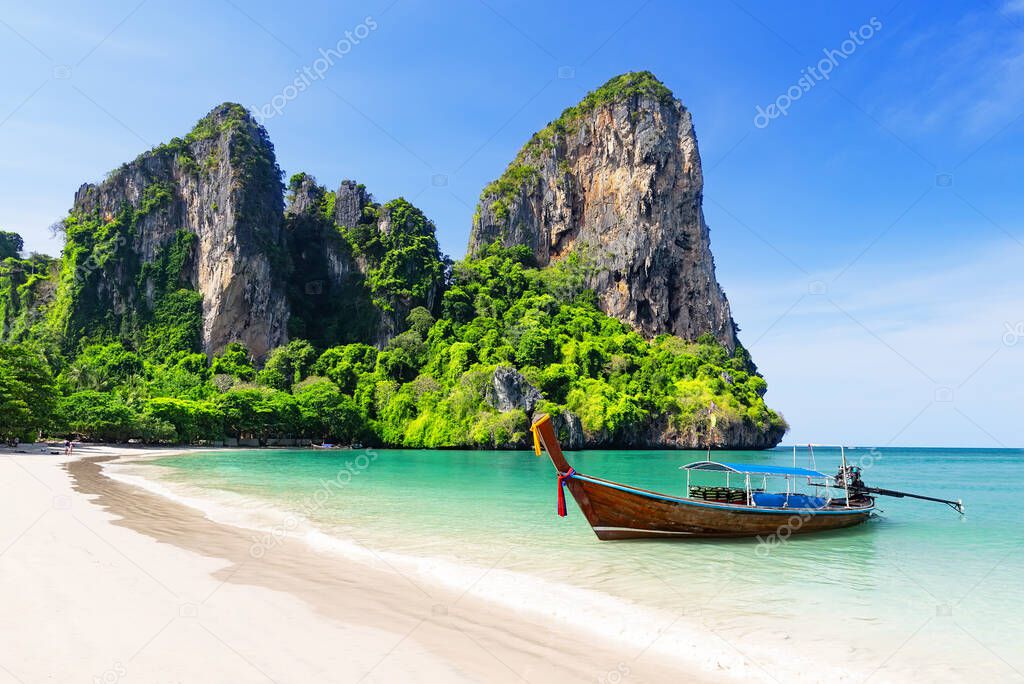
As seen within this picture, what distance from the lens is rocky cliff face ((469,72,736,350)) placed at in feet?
289

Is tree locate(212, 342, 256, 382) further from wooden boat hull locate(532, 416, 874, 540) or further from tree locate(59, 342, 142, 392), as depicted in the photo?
wooden boat hull locate(532, 416, 874, 540)

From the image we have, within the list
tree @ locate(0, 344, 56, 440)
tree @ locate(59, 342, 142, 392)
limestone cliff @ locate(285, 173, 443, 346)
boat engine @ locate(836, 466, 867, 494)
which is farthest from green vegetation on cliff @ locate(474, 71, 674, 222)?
boat engine @ locate(836, 466, 867, 494)

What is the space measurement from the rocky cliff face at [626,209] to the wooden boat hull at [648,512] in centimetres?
7368

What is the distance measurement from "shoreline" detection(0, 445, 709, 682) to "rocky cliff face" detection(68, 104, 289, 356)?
69005 millimetres

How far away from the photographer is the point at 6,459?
28250 mm

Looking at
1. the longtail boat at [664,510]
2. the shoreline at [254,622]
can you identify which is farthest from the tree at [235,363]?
the longtail boat at [664,510]

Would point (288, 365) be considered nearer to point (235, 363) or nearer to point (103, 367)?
point (235, 363)

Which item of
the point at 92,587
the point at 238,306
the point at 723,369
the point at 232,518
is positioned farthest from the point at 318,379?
the point at 92,587

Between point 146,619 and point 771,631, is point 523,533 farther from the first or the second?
point 146,619

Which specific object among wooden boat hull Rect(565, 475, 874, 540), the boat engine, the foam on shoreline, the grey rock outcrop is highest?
the grey rock outcrop

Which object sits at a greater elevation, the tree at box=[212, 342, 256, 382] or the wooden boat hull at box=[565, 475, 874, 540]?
the tree at box=[212, 342, 256, 382]

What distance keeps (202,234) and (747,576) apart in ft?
267

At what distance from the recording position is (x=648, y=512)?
1303 centimetres

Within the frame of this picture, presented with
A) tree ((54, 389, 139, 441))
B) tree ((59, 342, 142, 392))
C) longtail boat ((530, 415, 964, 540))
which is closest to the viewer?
longtail boat ((530, 415, 964, 540))
